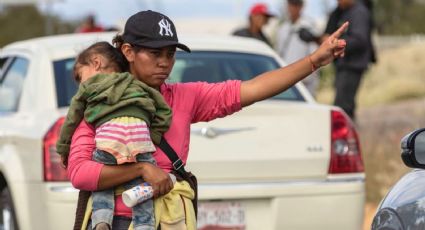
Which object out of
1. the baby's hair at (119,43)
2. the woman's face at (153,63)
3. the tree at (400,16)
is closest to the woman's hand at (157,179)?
the woman's face at (153,63)

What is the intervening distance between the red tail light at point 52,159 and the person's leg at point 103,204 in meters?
2.28

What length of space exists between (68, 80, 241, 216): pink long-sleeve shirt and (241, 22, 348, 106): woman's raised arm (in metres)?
0.05

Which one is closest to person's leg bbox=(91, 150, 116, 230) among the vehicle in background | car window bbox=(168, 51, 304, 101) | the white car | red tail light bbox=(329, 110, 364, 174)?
the vehicle in background

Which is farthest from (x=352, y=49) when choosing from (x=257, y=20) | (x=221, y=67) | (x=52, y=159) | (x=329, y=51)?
(x=329, y=51)

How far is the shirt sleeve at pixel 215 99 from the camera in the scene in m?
4.71

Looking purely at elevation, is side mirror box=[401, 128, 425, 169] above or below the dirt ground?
above

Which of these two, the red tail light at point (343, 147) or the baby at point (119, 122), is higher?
the baby at point (119, 122)

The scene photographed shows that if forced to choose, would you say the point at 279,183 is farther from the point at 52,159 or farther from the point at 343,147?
the point at 52,159

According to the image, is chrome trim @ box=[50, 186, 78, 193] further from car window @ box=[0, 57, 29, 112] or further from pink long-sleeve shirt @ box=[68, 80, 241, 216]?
pink long-sleeve shirt @ box=[68, 80, 241, 216]

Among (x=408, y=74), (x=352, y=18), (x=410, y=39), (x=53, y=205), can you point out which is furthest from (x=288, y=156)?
(x=410, y=39)

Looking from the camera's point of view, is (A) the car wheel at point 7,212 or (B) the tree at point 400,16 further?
(B) the tree at point 400,16

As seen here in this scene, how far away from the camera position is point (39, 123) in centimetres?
695

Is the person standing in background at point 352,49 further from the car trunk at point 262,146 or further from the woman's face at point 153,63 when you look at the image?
the woman's face at point 153,63

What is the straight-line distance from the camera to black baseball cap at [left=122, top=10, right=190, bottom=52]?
4449 millimetres
